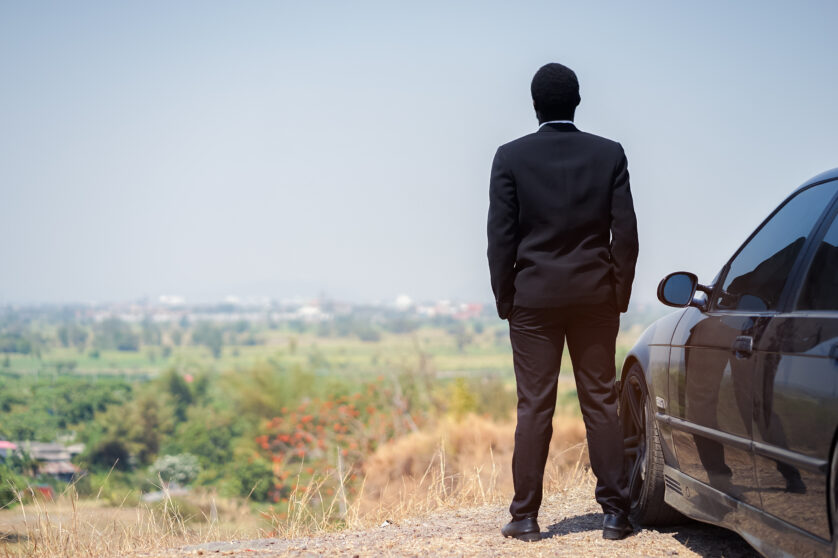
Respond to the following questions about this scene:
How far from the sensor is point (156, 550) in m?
4.52

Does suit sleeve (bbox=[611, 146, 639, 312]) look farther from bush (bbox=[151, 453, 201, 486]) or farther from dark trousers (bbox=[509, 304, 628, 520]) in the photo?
bush (bbox=[151, 453, 201, 486])

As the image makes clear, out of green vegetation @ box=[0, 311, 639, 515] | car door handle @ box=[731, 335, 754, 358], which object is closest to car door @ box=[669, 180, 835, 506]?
car door handle @ box=[731, 335, 754, 358]

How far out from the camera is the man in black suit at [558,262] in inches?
168

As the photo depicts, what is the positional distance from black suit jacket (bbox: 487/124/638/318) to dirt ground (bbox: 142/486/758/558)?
3.76 feet

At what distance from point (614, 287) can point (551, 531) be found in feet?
4.52

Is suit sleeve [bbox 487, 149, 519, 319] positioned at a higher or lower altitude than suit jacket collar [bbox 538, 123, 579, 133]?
lower

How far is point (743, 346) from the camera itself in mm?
3434

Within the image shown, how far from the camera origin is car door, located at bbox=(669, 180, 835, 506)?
11.1 feet

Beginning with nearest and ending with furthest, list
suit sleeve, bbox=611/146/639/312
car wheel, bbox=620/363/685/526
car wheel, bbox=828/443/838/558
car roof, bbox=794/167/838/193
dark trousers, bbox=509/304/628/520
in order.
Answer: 1. car wheel, bbox=828/443/838/558
2. car roof, bbox=794/167/838/193
3. suit sleeve, bbox=611/146/639/312
4. dark trousers, bbox=509/304/628/520
5. car wheel, bbox=620/363/685/526

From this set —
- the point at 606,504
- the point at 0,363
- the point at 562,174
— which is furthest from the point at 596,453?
the point at 0,363

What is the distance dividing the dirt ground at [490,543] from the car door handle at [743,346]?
1.23m

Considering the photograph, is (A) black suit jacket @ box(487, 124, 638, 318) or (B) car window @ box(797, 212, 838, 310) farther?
(A) black suit jacket @ box(487, 124, 638, 318)

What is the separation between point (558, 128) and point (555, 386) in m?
1.23

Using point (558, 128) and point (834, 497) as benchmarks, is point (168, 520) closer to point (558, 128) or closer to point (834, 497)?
point (558, 128)
